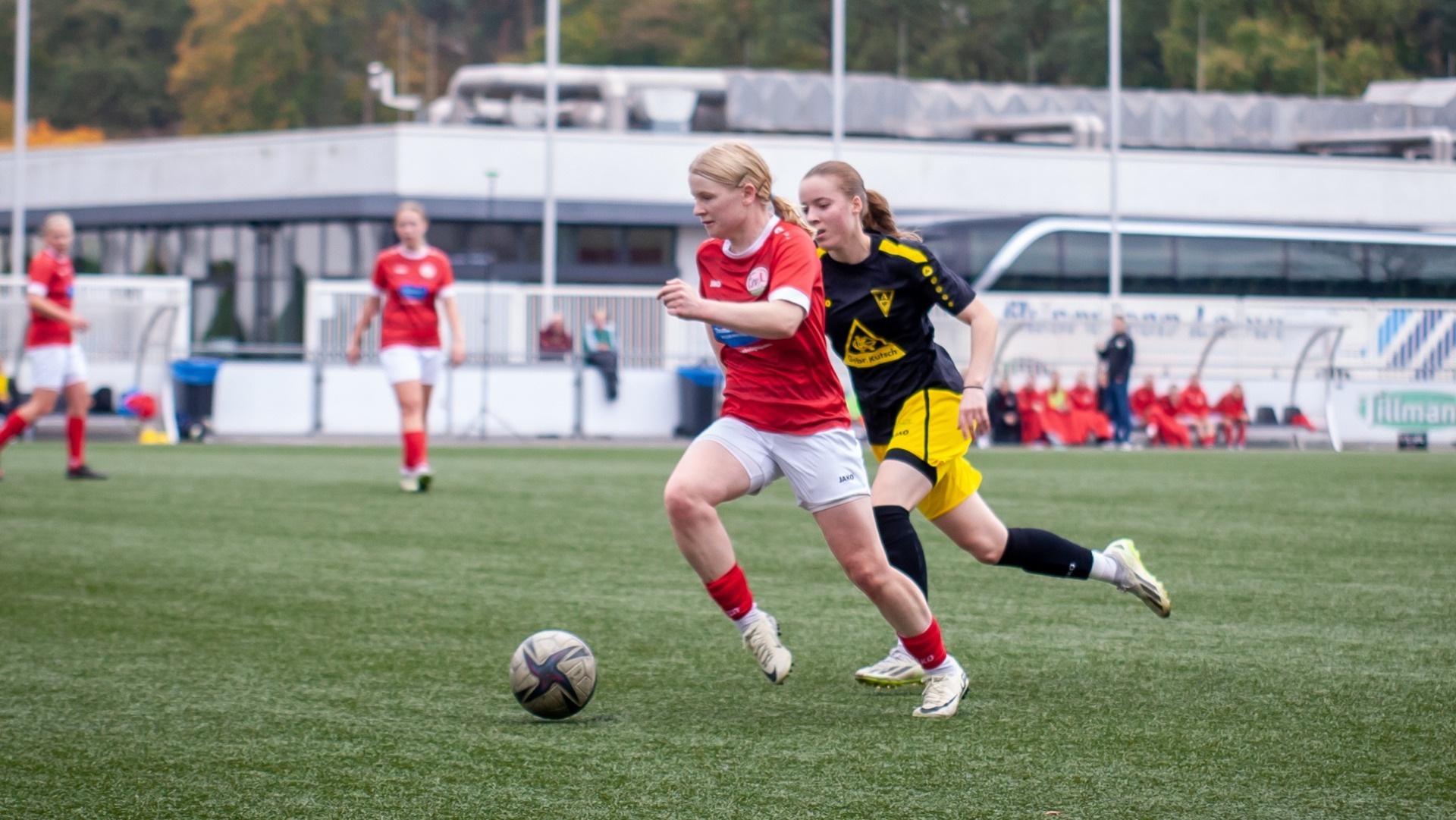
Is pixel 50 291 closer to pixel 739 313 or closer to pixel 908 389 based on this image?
pixel 908 389

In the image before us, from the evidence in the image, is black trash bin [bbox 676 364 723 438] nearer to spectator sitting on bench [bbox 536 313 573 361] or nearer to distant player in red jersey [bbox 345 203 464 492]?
spectator sitting on bench [bbox 536 313 573 361]

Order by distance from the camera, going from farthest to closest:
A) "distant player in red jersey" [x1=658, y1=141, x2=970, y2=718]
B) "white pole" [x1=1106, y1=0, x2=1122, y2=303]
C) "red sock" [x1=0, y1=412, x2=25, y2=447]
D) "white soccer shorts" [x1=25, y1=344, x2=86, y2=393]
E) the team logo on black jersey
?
"white pole" [x1=1106, y1=0, x2=1122, y2=303] < "white soccer shorts" [x1=25, y1=344, x2=86, y2=393] < "red sock" [x1=0, y1=412, x2=25, y2=447] < the team logo on black jersey < "distant player in red jersey" [x1=658, y1=141, x2=970, y2=718]

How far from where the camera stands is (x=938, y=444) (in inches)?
229

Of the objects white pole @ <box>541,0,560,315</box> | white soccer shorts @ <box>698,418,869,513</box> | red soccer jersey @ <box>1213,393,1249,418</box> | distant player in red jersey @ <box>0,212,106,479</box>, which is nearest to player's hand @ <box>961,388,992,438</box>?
white soccer shorts @ <box>698,418,869,513</box>

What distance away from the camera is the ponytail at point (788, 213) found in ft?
17.7

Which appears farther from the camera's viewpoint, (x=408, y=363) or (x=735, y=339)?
(x=408, y=363)

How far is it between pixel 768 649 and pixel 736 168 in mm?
1472

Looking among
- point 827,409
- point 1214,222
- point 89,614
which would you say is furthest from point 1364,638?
point 1214,222

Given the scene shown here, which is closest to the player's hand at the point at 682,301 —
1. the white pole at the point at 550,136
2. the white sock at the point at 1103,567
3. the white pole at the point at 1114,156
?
the white sock at the point at 1103,567

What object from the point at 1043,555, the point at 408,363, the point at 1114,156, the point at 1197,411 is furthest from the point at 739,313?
the point at 1114,156

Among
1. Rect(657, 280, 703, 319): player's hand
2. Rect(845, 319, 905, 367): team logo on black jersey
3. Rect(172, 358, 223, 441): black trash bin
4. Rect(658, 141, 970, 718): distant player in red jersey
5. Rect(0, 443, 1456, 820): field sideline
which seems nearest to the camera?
Rect(0, 443, 1456, 820): field sideline

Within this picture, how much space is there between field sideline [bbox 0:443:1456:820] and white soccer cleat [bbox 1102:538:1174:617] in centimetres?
18

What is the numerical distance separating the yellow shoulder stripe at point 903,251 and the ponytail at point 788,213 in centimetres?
40

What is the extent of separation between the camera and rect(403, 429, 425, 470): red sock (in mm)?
13188
